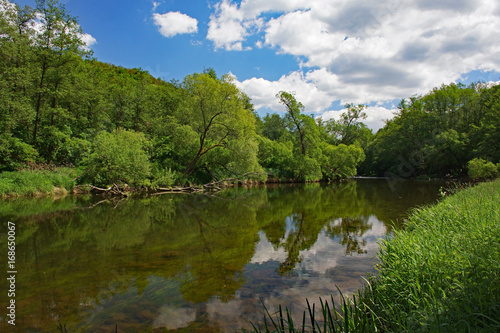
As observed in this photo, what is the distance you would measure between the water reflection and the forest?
1172 cm

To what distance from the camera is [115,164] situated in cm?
2091

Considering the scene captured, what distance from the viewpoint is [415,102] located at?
52.1m

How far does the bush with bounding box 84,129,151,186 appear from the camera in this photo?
2086cm

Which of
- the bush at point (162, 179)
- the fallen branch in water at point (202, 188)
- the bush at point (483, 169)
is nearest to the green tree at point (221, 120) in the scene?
the fallen branch in water at point (202, 188)

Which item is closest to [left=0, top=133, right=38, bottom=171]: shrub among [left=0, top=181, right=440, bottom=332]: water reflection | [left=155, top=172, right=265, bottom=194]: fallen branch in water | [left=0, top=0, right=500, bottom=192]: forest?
[left=0, top=0, right=500, bottom=192]: forest

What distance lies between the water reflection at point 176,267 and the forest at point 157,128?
11721 mm

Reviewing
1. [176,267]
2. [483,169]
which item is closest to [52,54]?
[176,267]

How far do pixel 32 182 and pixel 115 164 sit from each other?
5.22 meters

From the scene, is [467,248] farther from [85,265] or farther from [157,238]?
[157,238]

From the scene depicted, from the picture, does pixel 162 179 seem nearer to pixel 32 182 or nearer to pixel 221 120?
pixel 221 120

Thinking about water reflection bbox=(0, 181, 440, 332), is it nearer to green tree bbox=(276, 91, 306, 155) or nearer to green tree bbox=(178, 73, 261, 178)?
green tree bbox=(178, 73, 261, 178)

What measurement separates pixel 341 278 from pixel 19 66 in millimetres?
29906

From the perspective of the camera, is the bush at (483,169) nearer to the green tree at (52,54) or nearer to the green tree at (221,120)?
the green tree at (221,120)

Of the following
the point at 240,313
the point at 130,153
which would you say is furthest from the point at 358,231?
the point at 130,153
